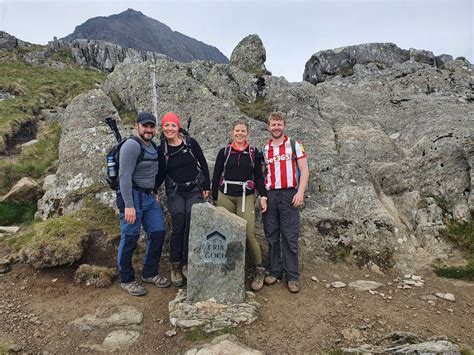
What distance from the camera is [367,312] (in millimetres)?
8758

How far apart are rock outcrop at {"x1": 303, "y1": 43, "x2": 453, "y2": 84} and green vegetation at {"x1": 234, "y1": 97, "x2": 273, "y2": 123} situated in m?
14.7

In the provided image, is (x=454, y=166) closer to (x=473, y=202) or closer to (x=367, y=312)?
(x=473, y=202)

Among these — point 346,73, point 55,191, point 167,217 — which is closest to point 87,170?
point 55,191

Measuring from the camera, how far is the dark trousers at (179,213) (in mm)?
9750

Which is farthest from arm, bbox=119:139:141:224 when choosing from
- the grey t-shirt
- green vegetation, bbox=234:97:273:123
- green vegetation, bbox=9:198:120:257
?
green vegetation, bbox=234:97:273:123

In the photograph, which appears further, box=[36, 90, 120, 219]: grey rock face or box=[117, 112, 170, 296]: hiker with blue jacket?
box=[36, 90, 120, 219]: grey rock face

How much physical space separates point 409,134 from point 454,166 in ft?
15.1

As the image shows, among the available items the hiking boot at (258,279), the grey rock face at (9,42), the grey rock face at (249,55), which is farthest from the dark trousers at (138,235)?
the grey rock face at (9,42)

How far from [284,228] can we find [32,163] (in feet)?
45.7

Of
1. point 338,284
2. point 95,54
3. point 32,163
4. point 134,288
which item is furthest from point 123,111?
point 95,54

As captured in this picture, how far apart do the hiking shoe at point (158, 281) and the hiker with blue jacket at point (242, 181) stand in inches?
96.8

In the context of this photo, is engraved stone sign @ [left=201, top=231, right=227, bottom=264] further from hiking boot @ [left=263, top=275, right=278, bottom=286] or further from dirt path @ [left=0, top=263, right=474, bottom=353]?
hiking boot @ [left=263, top=275, right=278, bottom=286]

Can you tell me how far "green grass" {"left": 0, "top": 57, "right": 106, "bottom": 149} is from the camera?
28763mm

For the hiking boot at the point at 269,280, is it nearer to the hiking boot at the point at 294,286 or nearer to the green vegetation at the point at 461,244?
the hiking boot at the point at 294,286
